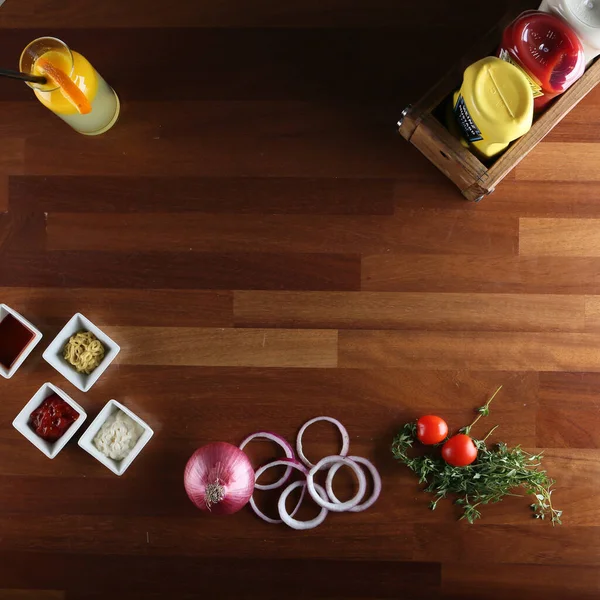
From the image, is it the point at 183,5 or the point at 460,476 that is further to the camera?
the point at 183,5

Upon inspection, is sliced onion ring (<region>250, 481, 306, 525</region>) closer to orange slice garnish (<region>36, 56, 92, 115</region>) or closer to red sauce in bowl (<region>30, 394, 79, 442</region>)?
red sauce in bowl (<region>30, 394, 79, 442</region>)

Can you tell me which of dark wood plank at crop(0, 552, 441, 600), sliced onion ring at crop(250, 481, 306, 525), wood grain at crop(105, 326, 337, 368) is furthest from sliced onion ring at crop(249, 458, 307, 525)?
wood grain at crop(105, 326, 337, 368)

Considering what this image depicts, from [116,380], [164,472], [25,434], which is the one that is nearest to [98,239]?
[116,380]

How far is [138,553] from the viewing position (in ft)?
5.17

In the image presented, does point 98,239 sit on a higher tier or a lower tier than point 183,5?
lower

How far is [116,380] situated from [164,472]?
0.27 metres

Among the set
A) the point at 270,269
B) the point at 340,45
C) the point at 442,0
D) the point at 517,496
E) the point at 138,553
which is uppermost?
the point at 442,0

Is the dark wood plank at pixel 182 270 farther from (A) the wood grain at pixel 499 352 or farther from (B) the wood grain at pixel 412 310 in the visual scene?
(A) the wood grain at pixel 499 352

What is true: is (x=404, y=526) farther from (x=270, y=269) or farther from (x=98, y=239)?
(x=98, y=239)

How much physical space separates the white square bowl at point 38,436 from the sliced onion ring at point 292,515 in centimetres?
53

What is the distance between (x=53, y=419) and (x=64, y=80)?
80 cm

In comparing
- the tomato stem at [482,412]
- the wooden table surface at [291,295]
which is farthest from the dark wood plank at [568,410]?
the tomato stem at [482,412]

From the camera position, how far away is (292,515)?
5.12 ft

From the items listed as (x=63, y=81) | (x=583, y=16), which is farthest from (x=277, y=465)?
(x=583, y=16)
